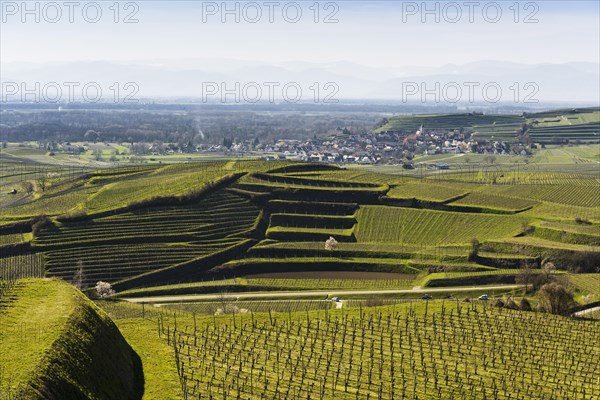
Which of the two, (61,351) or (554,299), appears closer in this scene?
(61,351)

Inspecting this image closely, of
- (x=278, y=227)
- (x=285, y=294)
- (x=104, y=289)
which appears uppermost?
(x=278, y=227)

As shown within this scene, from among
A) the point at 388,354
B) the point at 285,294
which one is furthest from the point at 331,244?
the point at 388,354

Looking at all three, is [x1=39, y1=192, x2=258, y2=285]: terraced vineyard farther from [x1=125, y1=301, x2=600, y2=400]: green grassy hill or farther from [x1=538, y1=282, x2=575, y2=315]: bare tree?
[x1=538, y1=282, x2=575, y2=315]: bare tree

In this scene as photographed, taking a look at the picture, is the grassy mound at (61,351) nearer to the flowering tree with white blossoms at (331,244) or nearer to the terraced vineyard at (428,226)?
the flowering tree with white blossoms at (331,244)

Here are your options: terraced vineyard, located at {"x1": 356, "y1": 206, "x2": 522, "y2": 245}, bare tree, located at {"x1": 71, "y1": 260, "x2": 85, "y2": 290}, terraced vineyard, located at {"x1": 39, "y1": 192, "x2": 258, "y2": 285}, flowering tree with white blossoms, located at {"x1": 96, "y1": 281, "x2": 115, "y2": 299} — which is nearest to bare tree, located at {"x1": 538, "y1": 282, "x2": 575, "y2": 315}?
terraced vineyard, located at {"x1": 356, "y1": 206, "x2": 522, "y2": 245}

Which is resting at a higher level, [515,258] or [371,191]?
[371,191]

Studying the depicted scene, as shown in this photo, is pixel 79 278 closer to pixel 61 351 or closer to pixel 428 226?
pixel 61 351

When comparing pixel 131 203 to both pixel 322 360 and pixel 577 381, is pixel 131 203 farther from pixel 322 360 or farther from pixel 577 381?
pixel 577 381

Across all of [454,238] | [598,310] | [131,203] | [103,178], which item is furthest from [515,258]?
[103,178]
